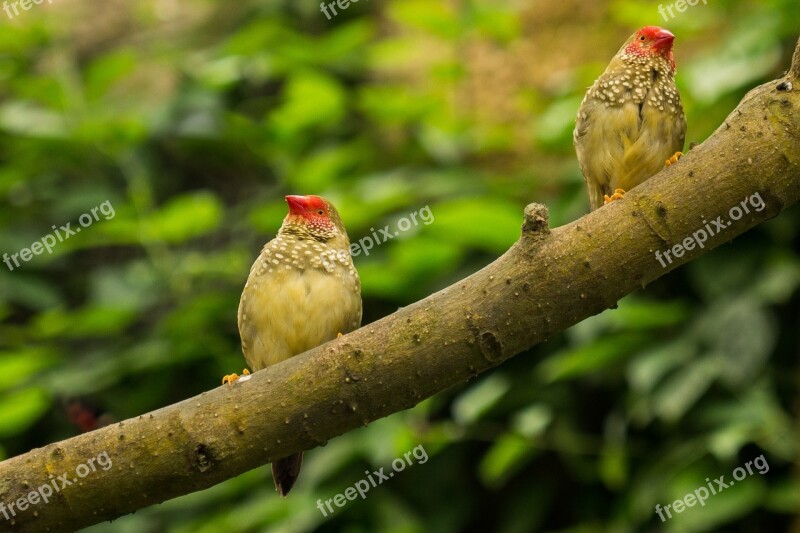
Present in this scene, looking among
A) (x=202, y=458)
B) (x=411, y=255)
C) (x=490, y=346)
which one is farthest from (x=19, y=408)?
(x=490, y=346)

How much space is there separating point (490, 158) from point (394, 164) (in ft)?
1.87

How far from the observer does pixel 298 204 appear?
3.27m

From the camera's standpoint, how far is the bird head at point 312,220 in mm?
3227

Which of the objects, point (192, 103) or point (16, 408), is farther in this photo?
point (192, 103)

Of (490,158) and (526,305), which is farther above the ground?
(490,158)

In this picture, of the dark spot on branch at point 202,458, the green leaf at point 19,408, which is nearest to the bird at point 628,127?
the dark spot on branch at point 202,458

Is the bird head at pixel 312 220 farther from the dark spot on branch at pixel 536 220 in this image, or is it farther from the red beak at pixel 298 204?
the dark spot on branch at pixel 536 220

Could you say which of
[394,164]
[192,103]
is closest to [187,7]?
[192,103]

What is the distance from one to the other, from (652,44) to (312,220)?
3.87 feet

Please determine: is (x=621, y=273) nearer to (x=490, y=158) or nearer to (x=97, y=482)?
(x=97, y=482)

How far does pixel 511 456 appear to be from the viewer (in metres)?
4.42

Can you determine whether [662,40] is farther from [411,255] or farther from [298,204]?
[411,255]

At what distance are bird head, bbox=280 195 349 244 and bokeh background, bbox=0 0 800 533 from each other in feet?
3.53

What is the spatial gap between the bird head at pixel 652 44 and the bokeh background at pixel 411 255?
151 cm
